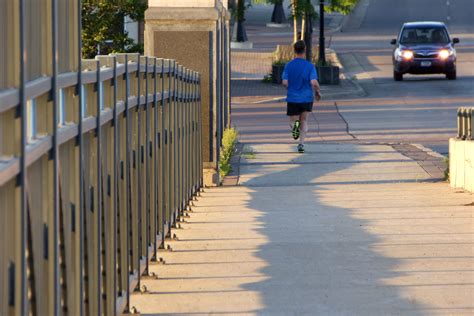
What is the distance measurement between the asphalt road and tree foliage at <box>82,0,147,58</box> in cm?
433

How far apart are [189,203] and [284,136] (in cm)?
1109

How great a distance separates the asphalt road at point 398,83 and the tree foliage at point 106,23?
170 inches

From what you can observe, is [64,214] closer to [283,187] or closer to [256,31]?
[283,187]

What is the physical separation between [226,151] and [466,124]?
404 cm

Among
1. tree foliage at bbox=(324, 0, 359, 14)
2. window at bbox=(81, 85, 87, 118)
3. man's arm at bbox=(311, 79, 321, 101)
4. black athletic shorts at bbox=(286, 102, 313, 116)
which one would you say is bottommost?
black athletic shorts at bbox=(286, 102, 313, 116)

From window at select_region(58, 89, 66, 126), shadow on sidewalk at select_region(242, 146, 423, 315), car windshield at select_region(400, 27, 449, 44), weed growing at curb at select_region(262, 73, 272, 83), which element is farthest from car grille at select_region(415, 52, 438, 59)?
window at select_region(58, 89, 66, 126)

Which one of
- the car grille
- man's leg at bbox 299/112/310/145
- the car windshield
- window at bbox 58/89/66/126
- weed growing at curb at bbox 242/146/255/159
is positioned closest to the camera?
window at bbox 58/89/66/126

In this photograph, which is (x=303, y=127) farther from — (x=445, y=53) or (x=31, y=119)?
(x=445, y=53)

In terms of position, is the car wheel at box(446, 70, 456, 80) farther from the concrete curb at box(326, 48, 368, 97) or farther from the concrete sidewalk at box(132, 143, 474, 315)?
the concrete sidewalk at box(132, 143, 474, 315)

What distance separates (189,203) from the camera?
41.7 feet

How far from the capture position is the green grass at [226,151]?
1625cm

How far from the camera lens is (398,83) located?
38.8 m

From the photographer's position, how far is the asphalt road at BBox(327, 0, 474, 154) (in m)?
24.8

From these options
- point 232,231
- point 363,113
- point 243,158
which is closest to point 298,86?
point 243,158
